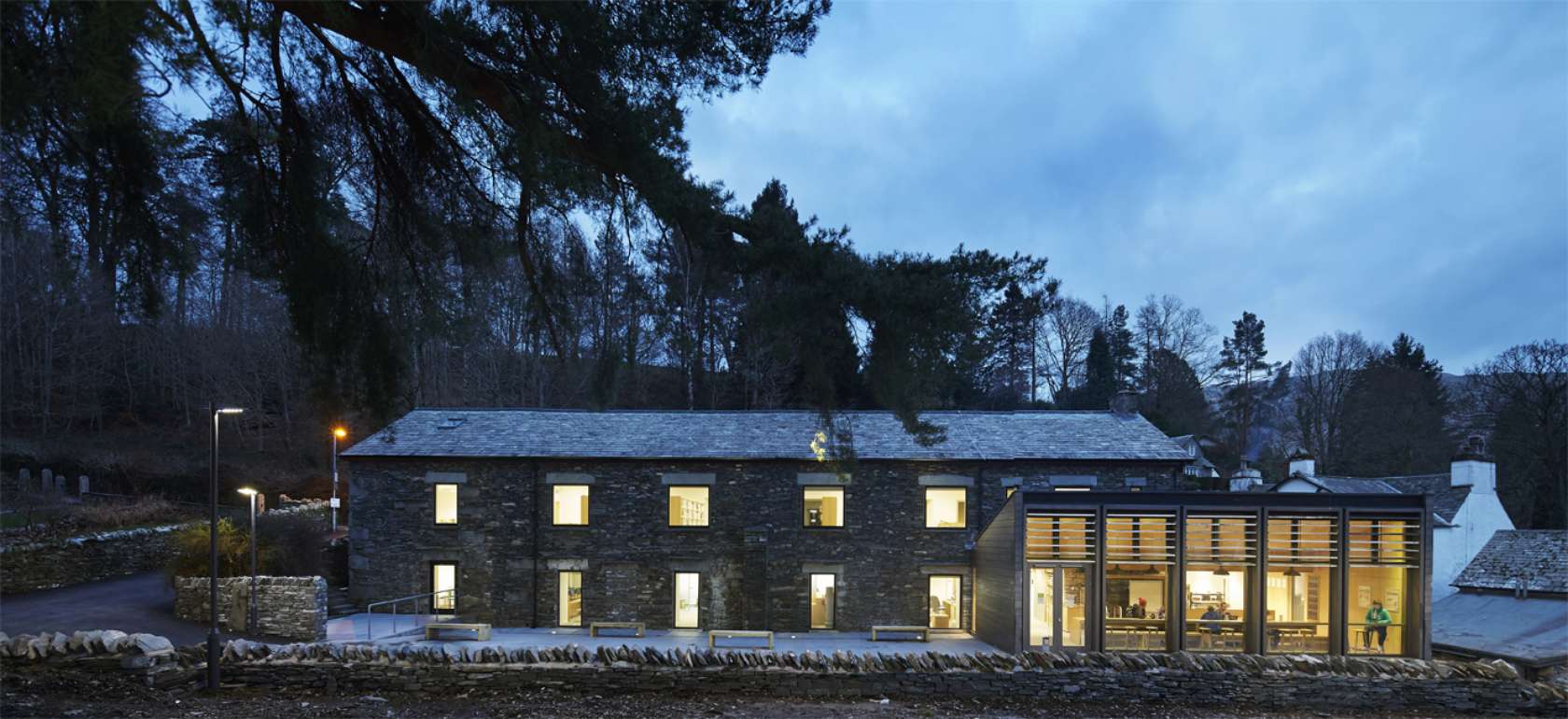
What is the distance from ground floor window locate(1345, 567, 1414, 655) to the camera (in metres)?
16.0

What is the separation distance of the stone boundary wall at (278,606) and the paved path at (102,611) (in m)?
0.58

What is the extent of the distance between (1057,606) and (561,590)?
11.4 meters

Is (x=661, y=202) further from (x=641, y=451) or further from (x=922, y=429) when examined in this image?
(x=641, y=451)

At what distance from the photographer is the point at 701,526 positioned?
2006 cm

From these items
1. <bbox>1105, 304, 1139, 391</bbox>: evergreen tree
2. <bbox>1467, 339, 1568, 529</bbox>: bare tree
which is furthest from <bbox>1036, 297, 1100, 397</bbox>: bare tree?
<bbox>1467, 339, 1568, 529</bbox>: bare tree

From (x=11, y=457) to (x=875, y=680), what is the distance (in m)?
33.9

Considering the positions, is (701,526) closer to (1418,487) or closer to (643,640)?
(643,640)

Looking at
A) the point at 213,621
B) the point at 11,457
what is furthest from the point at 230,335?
the point at 213,621

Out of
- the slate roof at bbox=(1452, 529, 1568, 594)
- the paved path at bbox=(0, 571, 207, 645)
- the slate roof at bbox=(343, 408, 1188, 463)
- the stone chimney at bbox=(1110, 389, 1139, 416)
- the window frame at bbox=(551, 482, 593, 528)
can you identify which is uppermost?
the stone chimney at bbox=(1110, 389, 1139, 416)

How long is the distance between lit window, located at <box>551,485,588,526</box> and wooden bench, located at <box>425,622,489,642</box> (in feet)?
10.5

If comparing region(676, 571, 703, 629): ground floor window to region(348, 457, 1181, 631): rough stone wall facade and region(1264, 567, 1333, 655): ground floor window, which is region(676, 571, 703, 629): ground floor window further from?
region(1264, 567, 1333, 655): ground floor window

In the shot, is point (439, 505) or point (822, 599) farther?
point (439, 505)

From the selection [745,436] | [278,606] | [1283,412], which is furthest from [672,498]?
[1283,412]

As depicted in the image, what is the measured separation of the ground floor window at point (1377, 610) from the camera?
1600 cm
